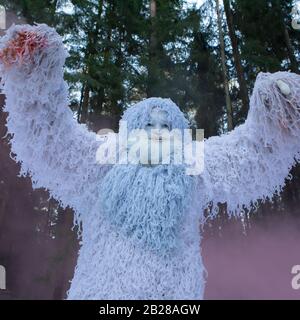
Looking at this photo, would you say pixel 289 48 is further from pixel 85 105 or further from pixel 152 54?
pixel 85 105

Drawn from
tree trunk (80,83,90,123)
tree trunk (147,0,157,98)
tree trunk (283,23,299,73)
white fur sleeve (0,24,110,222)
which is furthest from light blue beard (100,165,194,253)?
tree trunk (283,23,299,73)

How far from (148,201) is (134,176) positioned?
0.09 meters

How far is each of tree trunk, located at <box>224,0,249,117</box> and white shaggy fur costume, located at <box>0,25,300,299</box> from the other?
6.56 ft

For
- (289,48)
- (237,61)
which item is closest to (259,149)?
(237,61)

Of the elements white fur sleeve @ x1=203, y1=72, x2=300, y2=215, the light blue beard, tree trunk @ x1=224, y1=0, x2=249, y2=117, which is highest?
tree trunk @ x1=224, y1=0, x2=249, y2=117

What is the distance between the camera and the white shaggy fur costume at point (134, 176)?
116 centimetres

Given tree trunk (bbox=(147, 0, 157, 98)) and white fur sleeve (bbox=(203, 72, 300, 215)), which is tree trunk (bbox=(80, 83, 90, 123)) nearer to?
tree trunk (bbox=(147, 0, 157, 98))

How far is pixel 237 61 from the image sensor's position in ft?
10.9

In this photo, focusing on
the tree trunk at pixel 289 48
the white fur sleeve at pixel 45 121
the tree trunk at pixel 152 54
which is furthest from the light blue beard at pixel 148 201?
the tree trunk at pixel 289 48

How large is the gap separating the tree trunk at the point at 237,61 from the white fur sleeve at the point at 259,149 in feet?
6.58

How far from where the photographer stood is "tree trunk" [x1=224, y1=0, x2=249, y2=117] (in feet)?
10.7

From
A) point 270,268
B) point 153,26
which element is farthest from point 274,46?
point 270,268

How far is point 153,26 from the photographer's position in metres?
3.11
